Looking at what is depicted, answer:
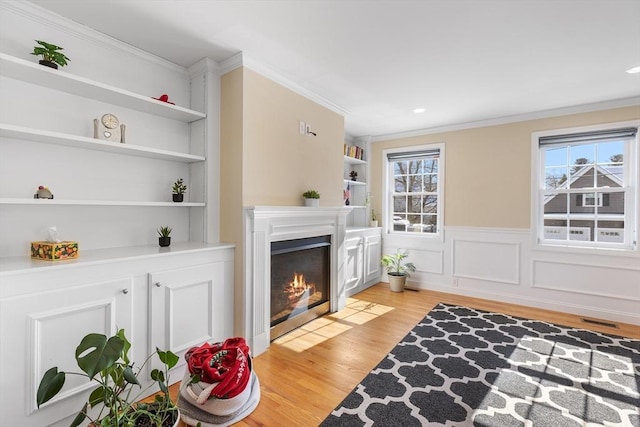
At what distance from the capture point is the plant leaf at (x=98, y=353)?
121 centimetres

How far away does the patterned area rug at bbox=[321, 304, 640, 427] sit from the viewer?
1824 mm

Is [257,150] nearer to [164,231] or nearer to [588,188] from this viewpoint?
[164,231]

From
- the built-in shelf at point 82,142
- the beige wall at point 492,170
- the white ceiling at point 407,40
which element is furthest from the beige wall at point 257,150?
the beige wall at point 492,170

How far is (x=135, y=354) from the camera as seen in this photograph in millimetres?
1961

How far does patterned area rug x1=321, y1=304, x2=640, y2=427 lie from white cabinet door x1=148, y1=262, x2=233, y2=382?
113 centimetres

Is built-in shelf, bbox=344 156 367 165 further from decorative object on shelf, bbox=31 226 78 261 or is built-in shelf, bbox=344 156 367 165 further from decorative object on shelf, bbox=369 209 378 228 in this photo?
decorative object on shelf, bbox=31 226 78 261

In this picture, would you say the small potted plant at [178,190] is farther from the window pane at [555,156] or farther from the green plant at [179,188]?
the window pane at [555,156]

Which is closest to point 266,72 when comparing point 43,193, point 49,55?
point 49,55

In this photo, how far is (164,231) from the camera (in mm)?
2387

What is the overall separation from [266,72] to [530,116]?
339 cm

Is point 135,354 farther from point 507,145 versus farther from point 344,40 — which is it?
point 507,145

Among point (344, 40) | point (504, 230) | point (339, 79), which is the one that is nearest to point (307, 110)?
point (339, 79)

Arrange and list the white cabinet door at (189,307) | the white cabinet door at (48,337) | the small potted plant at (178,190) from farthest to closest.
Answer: the small potted plant at (178,190) → the white cabinet door at (189,307) → the white cabinet door at (48,337)

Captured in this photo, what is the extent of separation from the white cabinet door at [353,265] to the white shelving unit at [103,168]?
208cm
